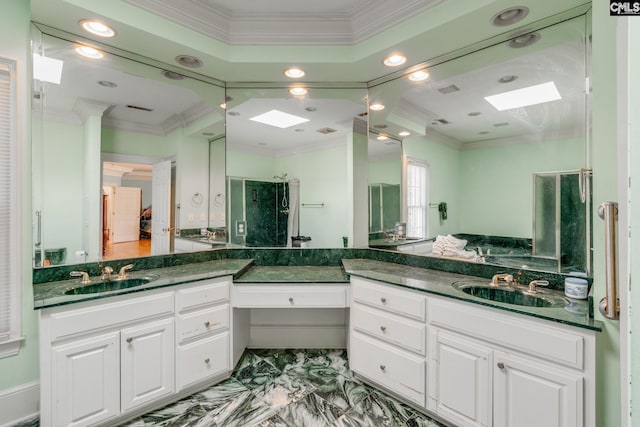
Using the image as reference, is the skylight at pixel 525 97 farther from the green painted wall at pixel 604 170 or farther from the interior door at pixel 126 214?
the interior door at pixel 126 214

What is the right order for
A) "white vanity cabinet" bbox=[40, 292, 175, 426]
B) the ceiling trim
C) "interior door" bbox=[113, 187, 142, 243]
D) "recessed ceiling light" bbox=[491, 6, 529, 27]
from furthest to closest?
1. "interior door" bbox=[113, 187, 142, 243]
2. the ceiling trim
3. "recessed ceiling light" bbox=[491, 6, 529, 27]
4. "white vanity cabinet" bbox=[40, 292, 175, 426]

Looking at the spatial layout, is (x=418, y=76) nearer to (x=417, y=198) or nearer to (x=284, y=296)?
(x=417, y=198)

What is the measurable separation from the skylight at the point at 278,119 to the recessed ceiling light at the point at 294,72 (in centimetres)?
33

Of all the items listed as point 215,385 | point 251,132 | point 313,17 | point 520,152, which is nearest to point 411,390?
point 215,385

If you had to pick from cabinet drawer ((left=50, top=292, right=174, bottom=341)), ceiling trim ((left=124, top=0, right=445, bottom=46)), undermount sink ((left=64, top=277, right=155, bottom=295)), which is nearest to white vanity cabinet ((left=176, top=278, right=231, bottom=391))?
cabinet drawer ((left=50, top=292, right=174, bottom=341))

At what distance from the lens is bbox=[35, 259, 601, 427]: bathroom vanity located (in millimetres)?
1438

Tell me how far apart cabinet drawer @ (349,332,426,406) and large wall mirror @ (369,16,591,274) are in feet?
2.72

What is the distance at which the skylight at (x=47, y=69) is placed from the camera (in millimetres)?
1921

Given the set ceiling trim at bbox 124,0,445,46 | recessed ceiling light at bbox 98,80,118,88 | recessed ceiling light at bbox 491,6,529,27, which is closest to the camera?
recessed ceiling light at bbox 491,6,529,27

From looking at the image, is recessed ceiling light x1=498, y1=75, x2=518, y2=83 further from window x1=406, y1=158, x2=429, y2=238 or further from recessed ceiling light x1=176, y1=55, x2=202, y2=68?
recessed ceiling light x1=176, y1=55, x2=202, y2=68

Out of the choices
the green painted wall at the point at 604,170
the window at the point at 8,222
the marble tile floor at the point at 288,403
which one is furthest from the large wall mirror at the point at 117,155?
the green painted wall at the point at 604,170

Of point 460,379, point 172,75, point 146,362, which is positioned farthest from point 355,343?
point 172,75

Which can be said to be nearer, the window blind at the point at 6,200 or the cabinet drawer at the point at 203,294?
the window blind at the point at 6,200

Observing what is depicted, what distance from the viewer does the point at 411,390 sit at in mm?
1935
